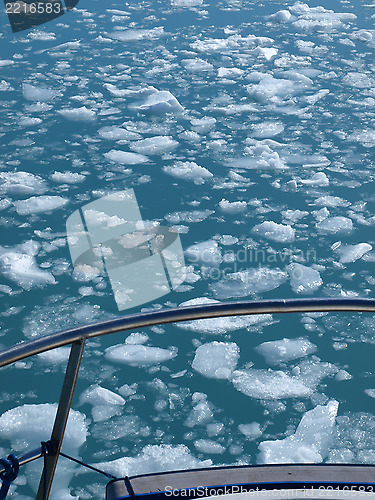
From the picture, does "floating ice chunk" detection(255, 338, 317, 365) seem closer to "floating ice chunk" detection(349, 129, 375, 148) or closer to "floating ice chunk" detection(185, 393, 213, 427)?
"floating ice chunk" detection(185, 393, 213, 427)

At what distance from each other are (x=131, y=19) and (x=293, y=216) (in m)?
5.62

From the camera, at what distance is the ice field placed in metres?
3.39

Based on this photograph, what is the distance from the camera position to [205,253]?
466 centimetres

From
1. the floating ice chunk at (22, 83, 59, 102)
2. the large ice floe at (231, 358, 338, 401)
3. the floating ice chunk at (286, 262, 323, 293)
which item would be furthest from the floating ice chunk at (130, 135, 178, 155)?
the large ice floe at (231, 358, 338, 401)

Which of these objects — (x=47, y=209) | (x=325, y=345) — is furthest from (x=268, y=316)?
(x=47, y=209)

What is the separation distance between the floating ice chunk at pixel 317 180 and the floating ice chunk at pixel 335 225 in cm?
56

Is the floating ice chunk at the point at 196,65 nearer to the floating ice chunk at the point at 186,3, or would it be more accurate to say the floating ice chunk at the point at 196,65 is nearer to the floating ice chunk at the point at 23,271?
the floating ice chunk at the point at 186,3

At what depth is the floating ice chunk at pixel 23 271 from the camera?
4.34 metres

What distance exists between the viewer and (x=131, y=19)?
374 inches

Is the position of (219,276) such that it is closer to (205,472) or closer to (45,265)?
(45,265)

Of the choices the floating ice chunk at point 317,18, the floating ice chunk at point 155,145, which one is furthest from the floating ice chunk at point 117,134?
the floating ice chunk at point 317,18

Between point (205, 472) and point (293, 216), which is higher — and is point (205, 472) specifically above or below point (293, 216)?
above

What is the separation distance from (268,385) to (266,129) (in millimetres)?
3454

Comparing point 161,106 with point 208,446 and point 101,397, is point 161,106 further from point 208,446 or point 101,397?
point 208,446
